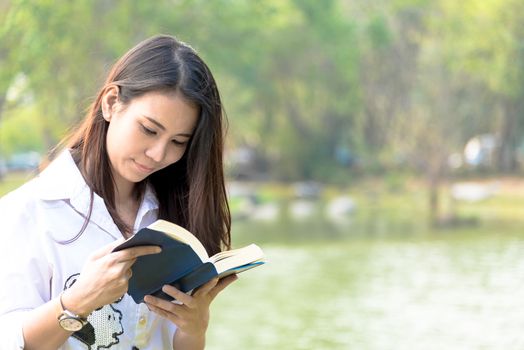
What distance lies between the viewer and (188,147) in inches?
38.0

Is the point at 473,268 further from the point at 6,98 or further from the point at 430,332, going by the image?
the point at 6,98

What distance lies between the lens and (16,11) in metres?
7.37

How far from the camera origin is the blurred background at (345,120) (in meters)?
7.30

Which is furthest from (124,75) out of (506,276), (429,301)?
(506,276)

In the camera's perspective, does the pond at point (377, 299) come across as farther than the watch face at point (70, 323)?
Yes

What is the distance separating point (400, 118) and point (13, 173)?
15.1 feet

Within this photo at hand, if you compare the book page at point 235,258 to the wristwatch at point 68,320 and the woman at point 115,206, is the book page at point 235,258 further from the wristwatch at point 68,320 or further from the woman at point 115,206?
the wristwatch at point 68,320

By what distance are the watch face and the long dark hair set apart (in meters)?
0.14

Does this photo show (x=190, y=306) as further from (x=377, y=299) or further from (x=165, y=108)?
(x=377, y=299)

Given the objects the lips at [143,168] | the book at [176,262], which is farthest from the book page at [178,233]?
the lips at [143,168]

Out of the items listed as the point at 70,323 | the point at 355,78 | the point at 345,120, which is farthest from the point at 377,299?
the point at 345,120

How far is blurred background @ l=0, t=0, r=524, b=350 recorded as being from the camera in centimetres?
730

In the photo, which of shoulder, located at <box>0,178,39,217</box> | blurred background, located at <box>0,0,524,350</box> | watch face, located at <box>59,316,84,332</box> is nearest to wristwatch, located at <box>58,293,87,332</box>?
watch face, located at <box>59,316,84,332</box>

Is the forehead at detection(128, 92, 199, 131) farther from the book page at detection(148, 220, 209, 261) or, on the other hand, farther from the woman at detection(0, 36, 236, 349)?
the book page at detection(148, 220, 209, 261)
